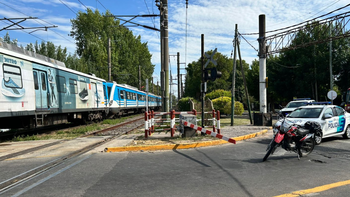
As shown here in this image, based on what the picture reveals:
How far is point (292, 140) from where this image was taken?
22.7 ft

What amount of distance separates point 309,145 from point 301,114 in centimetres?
332

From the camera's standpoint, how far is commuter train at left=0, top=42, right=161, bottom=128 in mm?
9594

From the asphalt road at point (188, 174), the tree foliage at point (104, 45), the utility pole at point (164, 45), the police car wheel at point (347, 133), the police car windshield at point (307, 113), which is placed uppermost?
the tree foliage at point (104, 45)

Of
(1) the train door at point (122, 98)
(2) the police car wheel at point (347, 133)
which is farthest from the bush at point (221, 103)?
(2) the police car wheel at point (347, 133)

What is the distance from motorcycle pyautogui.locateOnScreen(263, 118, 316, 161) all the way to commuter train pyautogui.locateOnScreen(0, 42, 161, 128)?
874cm

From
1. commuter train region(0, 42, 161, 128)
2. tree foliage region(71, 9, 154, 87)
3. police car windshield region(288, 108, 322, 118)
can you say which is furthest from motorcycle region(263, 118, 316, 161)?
tree foliage region(71, 9, 154, 87)

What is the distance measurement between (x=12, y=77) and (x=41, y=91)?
2029 mm

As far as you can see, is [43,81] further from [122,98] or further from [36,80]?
[122,98]

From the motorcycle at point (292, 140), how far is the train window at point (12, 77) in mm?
8752

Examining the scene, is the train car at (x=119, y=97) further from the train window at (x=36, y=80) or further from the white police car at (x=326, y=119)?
the white police car at (x=326, y=119)

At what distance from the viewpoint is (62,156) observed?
740 cm

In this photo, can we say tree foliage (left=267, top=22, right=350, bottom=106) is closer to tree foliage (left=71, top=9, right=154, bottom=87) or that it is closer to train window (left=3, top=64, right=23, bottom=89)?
tree foliage (left=71, top=9, right=154, bottom=87)

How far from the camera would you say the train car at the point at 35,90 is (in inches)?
376

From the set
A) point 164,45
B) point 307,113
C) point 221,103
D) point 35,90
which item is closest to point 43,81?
point 35,90
